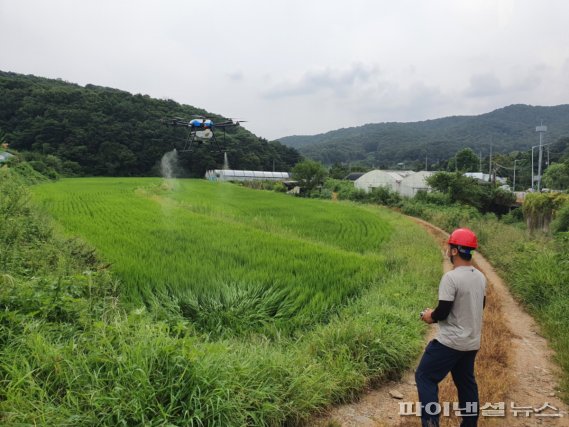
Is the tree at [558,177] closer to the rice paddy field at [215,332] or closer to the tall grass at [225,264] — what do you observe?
the tall grass at [225,264]

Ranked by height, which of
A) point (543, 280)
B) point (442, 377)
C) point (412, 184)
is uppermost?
point (412, 184)

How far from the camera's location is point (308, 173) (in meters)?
43.1

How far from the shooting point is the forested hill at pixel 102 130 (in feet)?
39.6

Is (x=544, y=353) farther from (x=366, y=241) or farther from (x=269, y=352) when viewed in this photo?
(x=366, y=241)

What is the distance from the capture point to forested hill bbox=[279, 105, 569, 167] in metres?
115

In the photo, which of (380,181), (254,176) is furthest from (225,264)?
(254,176)

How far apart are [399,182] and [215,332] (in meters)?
35.9

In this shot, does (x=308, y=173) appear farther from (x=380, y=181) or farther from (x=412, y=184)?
(x=412, y=184)

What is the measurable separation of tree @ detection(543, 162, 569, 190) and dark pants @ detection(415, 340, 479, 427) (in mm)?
43946

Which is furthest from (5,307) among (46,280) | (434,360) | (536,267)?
(536,267)

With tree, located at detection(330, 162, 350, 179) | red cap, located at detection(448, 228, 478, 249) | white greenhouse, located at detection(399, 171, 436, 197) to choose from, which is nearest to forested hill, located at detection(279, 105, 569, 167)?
tree, located at detection(330, 162, 350, 179)

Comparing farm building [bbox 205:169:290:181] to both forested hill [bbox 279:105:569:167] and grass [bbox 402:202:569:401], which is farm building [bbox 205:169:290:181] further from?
forested hill [bbox 279:105:569:167]

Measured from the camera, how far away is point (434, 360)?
321 cm

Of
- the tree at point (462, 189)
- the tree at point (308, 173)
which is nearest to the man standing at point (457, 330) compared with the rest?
the tree at point (462, 189)
